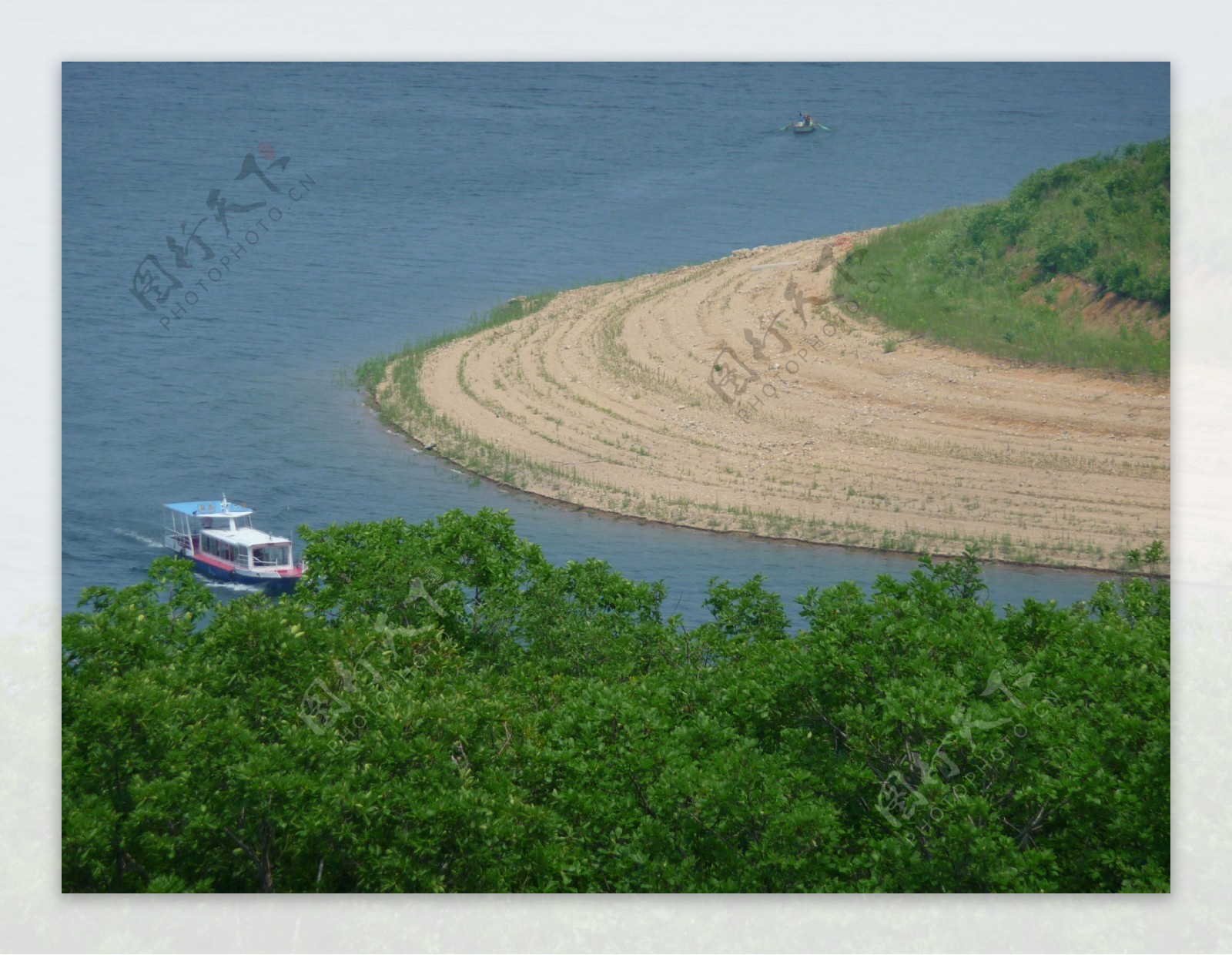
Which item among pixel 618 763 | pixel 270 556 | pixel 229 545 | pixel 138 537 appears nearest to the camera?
pixel 618 763

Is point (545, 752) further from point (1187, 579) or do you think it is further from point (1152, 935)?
point (1187, 579)

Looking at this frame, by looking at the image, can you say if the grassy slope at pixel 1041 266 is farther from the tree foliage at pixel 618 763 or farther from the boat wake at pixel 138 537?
the boat wake at pixel 138 537

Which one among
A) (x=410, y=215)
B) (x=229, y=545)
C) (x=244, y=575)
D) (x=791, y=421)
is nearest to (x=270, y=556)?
(x=244, y=575)

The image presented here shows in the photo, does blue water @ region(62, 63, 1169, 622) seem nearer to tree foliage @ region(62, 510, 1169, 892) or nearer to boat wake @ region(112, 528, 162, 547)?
boat wake @ region(112, 528, 162, 547)

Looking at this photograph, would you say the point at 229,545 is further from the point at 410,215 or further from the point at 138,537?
the point at 410,215

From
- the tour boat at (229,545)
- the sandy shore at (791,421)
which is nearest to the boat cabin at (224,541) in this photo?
the tour boat at (229,545)

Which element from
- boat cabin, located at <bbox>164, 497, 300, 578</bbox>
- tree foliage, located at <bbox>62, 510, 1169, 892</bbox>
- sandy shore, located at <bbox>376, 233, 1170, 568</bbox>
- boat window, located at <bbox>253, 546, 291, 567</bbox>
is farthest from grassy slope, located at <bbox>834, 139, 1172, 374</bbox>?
boat cabin, located at <bbox>164, 497, 300, 578</bbox>
